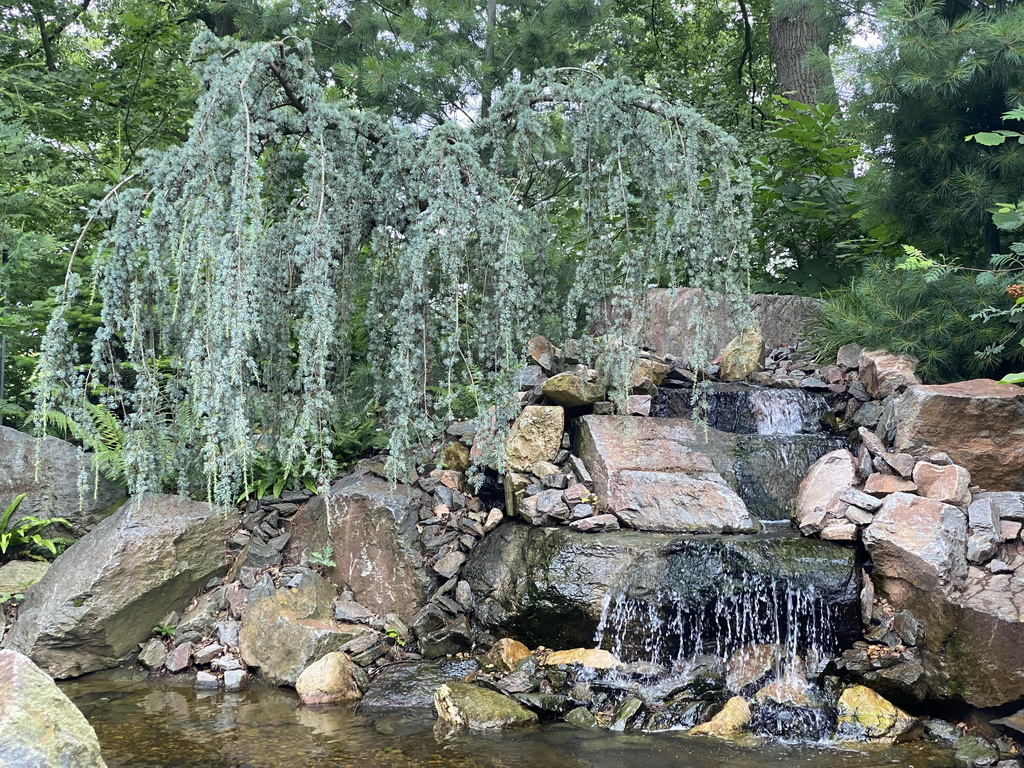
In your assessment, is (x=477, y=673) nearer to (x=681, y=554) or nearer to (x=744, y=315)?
(x=681, y=554)

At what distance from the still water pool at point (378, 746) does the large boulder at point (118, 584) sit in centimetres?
65

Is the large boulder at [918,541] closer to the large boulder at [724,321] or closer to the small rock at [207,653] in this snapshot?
the large boulder at [724,321]

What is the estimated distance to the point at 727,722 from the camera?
12.9 feet

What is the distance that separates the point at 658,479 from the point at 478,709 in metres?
2.05

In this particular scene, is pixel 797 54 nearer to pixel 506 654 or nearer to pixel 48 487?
pixel 506 654

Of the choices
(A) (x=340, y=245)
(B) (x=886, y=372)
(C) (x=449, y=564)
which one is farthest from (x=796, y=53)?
(A) (x=340, y=245)

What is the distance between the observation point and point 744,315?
3.60m

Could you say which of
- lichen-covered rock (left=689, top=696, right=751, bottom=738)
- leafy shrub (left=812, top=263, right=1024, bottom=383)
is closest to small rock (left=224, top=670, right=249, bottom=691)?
lichen-covered rock (left=689, top=696, right=751, bottom=738)

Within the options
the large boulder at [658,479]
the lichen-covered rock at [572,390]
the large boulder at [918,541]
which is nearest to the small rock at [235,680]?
the large boulder at [658,479]

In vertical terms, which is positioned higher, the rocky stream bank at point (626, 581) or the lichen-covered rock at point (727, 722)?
the rocky stream bank at point (626, 581)

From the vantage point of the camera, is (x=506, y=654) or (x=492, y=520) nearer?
(x=506, y=654)

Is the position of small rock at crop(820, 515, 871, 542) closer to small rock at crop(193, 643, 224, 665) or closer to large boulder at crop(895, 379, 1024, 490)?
large boulder at crop(895, 379, 1024, 490)

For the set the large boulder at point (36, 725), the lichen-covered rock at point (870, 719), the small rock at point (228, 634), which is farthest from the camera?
the small rock at point (228, 634)

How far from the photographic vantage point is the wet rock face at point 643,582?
14.7 feet
